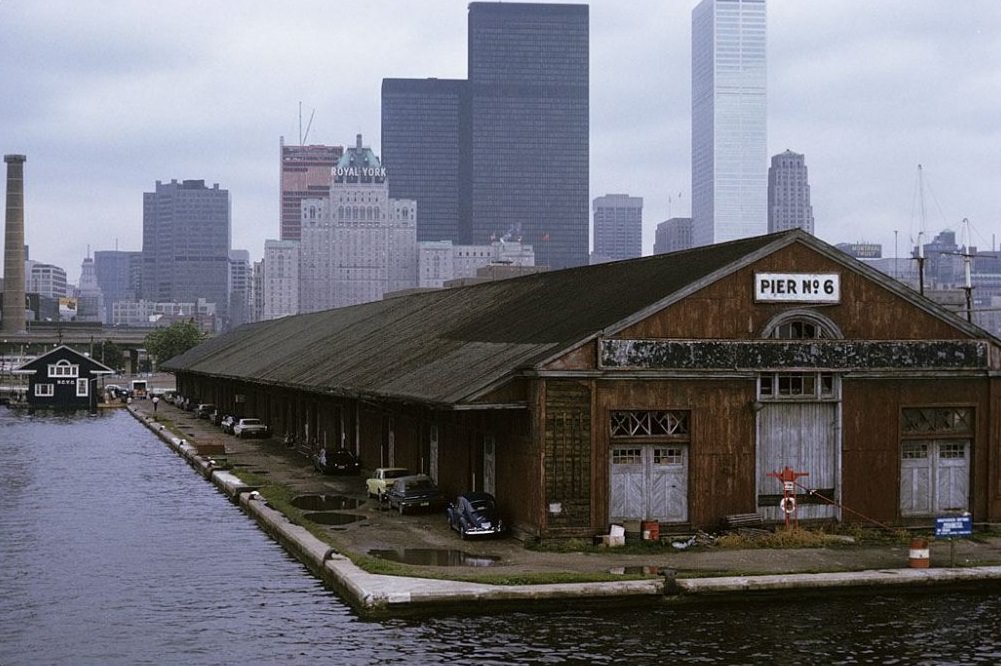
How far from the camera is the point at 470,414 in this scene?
45.8 metres

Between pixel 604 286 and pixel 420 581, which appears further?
pixel 604 286

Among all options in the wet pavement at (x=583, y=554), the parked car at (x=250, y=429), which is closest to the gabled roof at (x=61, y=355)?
the parked car at (x=250, y=429)

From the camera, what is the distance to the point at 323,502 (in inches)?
2030

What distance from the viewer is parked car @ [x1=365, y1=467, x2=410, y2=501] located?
5101 centimetres

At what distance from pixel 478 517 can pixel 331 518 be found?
8458mm

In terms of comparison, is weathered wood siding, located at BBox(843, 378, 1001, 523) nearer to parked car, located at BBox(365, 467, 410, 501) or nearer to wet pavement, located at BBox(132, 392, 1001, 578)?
wet pavement, located at BBox(132, 392, 1001, 578)

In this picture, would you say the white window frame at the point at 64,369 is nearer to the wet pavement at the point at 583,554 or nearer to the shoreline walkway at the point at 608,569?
the wet pavement at the point at 583,554

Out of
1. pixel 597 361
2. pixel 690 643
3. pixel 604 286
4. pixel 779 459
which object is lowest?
pixel 690 643

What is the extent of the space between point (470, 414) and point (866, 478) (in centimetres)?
1438

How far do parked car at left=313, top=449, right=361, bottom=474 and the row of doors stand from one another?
25379 mm

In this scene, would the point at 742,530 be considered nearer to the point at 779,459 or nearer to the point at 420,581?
the point at 779,459

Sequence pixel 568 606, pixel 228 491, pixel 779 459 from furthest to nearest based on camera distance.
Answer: pixel 228 491, pixel 779 459, pixel 568 606

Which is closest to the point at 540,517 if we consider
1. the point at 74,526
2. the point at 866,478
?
the point at 866,478

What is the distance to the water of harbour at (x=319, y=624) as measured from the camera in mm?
27391
